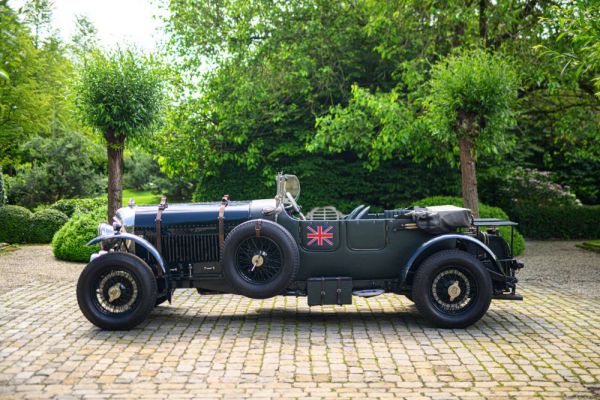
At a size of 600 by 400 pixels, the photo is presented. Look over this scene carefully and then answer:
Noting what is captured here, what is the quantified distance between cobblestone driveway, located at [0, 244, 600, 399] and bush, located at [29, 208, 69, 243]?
26.6 ft

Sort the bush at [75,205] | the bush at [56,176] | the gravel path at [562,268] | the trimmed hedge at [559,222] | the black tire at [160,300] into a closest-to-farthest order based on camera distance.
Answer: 1. the black tire at [160,300]
2. the gravel path at [562,268]
3. the bush at [75,205]
4. the trimmed hedge at [559,222]
5. the bush at [56,176]

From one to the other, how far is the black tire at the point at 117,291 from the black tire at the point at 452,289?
273cm

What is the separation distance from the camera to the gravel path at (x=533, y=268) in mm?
10250

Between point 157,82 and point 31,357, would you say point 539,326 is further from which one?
point 157,82

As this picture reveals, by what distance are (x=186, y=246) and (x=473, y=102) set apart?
243 inches

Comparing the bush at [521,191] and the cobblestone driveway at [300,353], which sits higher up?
the bush at [521,191]

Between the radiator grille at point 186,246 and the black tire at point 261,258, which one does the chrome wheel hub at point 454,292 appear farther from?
the radiator grille at point 186,246

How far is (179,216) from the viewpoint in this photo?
23.8ft

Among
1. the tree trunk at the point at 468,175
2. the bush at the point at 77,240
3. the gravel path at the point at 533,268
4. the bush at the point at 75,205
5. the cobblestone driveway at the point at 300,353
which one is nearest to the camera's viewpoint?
the cobblestone driveway at the point at 300,353

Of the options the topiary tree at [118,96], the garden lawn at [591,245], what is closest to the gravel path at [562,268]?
the garden lawn at [591,245]

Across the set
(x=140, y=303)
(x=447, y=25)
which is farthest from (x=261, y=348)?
(x=447, y=25)

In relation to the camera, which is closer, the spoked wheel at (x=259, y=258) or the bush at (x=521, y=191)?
the spoked wheel at (x=259, y=258)

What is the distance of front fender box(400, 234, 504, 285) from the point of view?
6.91m

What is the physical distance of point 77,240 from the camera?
12.7 meters
